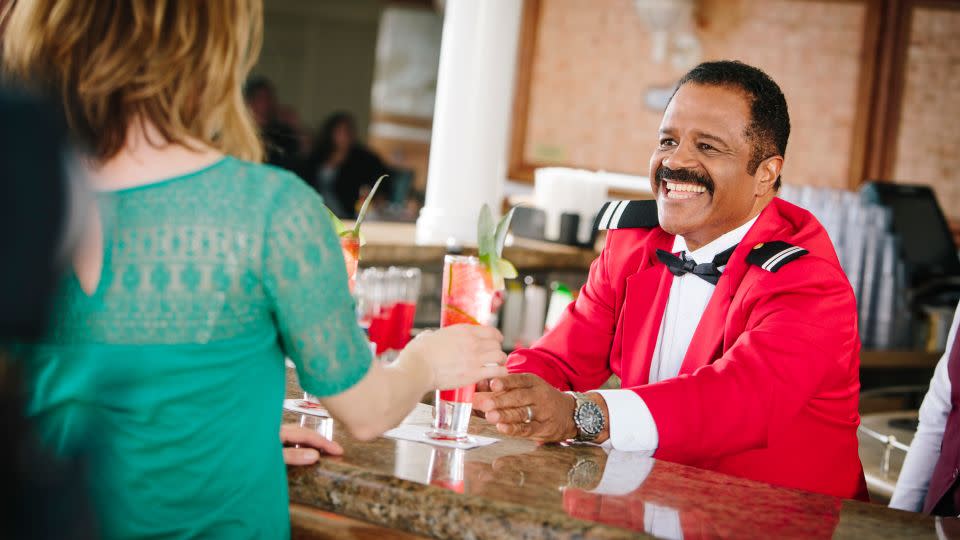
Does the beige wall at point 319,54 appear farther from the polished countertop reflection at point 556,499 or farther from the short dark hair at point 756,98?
the polished countertop reflection at point 556,499

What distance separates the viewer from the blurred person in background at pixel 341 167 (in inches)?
314

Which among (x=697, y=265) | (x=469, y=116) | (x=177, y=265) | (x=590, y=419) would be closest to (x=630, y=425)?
(x=590, y=419)

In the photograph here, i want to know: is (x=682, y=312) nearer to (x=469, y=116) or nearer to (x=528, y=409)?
(x=528, y=409)

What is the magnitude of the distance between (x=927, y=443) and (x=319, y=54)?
292 inches

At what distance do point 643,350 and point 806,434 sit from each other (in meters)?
0.36

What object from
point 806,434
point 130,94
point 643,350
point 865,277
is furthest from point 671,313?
point 865,277

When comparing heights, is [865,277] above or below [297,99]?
below

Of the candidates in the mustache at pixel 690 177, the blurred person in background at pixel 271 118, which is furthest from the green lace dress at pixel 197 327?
the blurred person in background at pixel 271 118

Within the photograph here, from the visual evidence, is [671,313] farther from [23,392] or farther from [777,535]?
[23,392]

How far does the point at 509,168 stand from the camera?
25.5ft

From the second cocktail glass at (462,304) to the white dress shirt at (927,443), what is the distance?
113 centimetres

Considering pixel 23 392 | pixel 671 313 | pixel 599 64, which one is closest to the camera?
pixel 23 392

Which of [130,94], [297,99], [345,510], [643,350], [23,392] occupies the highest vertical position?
[297,99]

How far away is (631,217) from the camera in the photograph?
7.86ft
